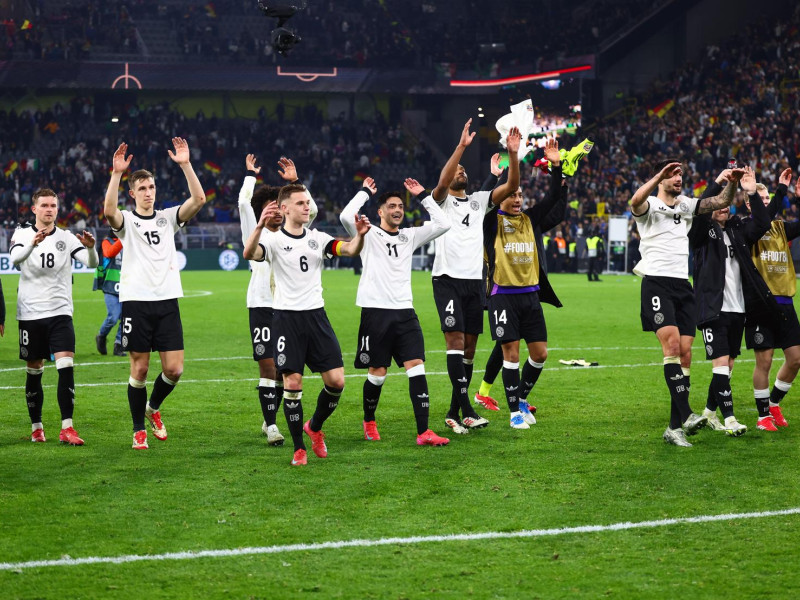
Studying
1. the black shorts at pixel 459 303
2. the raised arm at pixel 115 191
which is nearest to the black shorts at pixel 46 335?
the raised arm at pixel 115 191

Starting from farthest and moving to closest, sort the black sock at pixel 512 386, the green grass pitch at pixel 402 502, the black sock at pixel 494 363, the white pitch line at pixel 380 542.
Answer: the black sock at pixel 494 363 < the black sock at pixel 512 386 < the white pitch line at pixel 380 542 < the green grass pitch at pixel 402 502

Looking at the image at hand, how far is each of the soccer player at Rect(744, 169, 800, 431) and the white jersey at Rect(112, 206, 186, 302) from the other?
5.16 metres

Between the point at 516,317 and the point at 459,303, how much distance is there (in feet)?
1.91

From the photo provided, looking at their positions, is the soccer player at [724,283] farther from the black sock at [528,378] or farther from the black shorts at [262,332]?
the black shorts at [262,332]

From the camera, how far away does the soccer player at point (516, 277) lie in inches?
408

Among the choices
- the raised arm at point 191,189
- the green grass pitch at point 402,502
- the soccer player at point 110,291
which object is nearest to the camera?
the green grass pitch at point 402,502

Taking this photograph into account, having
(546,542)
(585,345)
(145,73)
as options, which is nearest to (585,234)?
(145,73)

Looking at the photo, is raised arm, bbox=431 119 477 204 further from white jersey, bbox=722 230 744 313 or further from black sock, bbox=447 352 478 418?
white jersey, bbox=722 230 744 313

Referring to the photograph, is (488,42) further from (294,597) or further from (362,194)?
(294,597)

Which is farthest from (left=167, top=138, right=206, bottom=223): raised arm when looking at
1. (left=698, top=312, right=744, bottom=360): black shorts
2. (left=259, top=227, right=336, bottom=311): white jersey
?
(left=698, top=312, right=744, bottom=360): black shorts

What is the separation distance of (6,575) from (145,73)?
4934 centimetres

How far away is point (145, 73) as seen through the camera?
52375 mm

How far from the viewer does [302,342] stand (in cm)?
869

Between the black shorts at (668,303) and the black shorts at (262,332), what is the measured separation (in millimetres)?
3236
